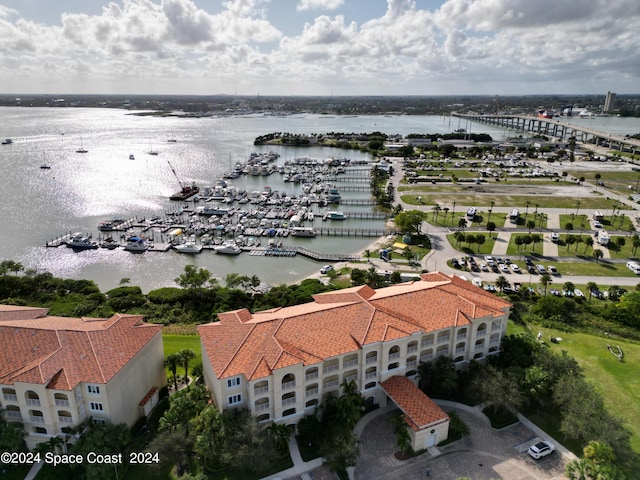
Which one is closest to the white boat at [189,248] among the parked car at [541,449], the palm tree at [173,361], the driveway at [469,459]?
the palm tree at [173,361]

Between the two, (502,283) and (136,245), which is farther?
(136,245)

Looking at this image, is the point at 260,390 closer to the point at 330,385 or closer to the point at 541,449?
the point at 330,385

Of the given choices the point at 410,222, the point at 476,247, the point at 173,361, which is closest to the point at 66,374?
the point at 173,361

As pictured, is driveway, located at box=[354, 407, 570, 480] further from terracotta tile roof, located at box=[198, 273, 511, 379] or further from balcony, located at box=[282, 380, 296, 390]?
terracotta tile roof, located at box=[198, 273, 511, 379]

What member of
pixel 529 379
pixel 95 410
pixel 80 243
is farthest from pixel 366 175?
pixel 95 410

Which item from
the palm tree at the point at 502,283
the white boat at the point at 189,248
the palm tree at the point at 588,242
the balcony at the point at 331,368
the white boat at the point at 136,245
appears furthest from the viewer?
the white boat at the point at 136,245

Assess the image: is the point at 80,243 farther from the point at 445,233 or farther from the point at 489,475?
the point at 489,475

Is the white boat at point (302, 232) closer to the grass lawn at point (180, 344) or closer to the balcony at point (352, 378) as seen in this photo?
the grass lawn at point (180, 344)
